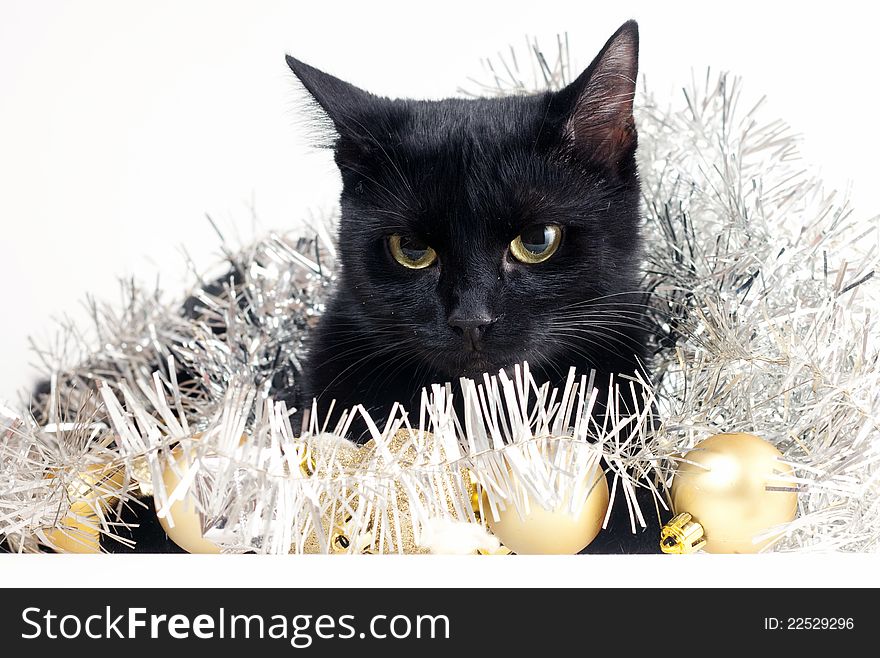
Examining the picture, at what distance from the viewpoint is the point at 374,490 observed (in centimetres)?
52

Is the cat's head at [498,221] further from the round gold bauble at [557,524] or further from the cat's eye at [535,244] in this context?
the round gold bauble at [557,524]

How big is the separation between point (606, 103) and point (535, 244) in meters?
0.15

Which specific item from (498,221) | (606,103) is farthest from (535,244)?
(606,103)

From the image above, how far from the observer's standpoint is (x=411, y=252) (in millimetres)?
737

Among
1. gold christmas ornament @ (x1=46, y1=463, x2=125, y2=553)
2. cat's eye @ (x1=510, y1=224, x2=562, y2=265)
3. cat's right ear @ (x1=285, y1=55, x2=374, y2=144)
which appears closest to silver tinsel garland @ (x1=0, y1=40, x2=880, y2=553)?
gold christmas ornament @ (x1=46, y1=463, x2=125, y2=553)

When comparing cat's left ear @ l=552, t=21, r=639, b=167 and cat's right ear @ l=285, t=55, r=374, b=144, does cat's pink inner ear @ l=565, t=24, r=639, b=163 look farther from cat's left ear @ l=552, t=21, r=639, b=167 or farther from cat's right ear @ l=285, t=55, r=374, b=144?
cat's right ear @ l=285, t=55, r=374, b=144

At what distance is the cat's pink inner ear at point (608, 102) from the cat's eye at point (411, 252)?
16cm

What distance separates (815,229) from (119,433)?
0.63 meters

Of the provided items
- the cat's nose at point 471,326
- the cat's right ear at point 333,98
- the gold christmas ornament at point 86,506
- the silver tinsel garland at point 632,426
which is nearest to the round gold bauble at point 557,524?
the silver tinsel garland at point 632,426

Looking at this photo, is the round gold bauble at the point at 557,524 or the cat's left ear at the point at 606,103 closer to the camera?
the round gold bauble at the point at 557,524

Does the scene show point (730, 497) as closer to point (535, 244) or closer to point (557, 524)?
point (557, 524)

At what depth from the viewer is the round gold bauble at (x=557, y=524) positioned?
0.53 m
